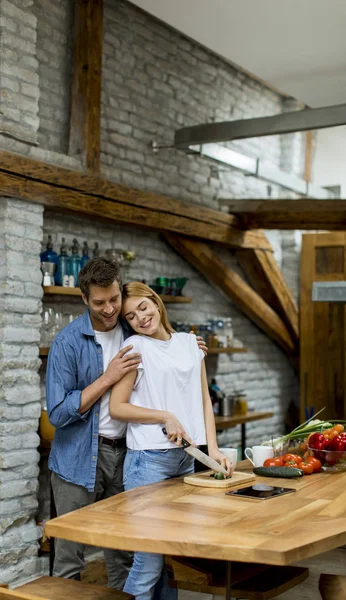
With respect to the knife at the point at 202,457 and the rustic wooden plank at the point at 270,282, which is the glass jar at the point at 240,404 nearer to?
the rustic wooden plank at the point at 270,282

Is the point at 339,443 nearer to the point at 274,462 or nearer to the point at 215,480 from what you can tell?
the point at 274,462

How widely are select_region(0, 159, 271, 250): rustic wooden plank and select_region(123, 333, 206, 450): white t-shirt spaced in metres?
1.92

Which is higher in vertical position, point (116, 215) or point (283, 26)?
point (283, 26)

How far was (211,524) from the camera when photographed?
2.59 meters

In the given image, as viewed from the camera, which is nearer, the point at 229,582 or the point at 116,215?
the point at 229,582

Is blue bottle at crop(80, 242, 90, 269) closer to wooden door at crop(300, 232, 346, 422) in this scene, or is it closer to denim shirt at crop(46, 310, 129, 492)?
denim shirt at crop(46, 310, 129, 492)

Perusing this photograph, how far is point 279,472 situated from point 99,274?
127 cm

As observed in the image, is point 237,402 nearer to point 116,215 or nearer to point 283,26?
point 116,215

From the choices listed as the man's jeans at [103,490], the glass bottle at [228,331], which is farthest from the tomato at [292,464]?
the glass bottle at [228,331]

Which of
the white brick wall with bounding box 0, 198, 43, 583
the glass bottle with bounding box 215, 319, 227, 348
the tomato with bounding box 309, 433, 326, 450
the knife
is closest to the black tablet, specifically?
the knife

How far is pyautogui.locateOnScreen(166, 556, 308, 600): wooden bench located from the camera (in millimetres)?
2941

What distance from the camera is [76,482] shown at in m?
3.63

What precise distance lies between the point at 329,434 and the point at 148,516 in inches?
56.5

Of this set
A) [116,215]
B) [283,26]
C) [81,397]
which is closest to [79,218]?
[116,215]
